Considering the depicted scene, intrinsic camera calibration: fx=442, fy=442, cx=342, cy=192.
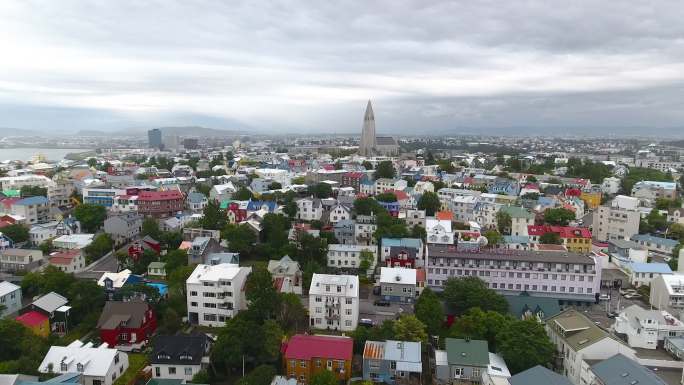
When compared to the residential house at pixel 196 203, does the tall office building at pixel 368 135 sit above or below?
above

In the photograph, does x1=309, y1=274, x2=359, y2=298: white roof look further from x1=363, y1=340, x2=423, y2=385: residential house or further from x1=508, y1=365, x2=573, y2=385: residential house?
x1=508, y1=365, x2=573, y2=385: residential house

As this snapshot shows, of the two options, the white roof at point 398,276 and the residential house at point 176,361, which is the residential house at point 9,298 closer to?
the residential house at point 176,361

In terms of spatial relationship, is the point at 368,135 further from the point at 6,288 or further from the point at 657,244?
the point at 6,288

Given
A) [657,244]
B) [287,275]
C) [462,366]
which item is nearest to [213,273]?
[287,275]

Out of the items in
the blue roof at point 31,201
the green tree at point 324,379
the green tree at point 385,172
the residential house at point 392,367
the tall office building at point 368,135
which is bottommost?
Result: the residential house at point 392,367

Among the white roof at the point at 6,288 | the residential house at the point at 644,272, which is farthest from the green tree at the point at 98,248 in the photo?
the residential house at the point at 644,272

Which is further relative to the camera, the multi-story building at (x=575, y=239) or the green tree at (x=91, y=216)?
the green tree at (x=91, y=216)

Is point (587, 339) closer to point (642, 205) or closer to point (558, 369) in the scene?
point (558, 369)
